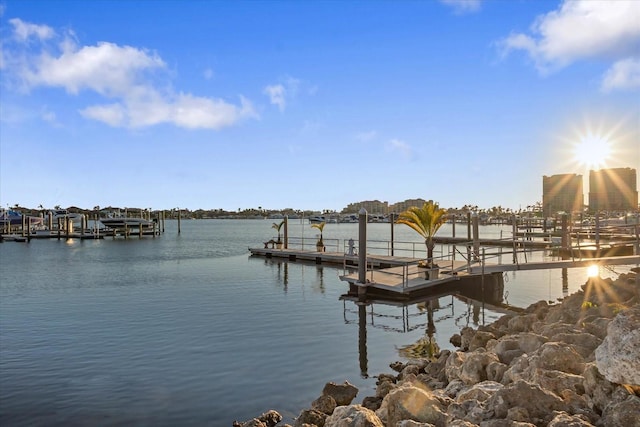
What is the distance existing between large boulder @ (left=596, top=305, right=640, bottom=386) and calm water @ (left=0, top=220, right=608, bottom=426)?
19.7ft

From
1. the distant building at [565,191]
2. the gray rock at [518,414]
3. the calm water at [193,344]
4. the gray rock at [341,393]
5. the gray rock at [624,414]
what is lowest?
the calm water at [193,344]

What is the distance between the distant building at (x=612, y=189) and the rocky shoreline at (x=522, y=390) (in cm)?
16241

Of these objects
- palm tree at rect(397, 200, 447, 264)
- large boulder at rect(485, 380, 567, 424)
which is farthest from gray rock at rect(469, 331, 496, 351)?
palm tree at rect(397, 200, 447, 264)

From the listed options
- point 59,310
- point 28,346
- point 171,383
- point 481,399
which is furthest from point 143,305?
point 481,399

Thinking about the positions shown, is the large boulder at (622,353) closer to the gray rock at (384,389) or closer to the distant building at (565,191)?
the gray rock at (384,389)

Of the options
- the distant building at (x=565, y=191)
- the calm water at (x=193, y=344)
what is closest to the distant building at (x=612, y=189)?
the distant building at (x=565, y=191)

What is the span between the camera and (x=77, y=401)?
34.6ft

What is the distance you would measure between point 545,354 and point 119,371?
34.4 ft

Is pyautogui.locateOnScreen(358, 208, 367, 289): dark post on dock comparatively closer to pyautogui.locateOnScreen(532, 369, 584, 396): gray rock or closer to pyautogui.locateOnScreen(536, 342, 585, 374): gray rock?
pyautogui.locateOnScreen(536, 342, 585, 374): gray rock

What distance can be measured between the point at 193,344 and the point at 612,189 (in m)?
177

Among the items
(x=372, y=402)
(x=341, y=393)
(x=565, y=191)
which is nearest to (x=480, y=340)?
(x=372, y=402)

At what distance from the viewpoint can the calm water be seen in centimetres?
1038

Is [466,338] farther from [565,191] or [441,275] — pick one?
[565,191]

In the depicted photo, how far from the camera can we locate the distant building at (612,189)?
150500 mm
